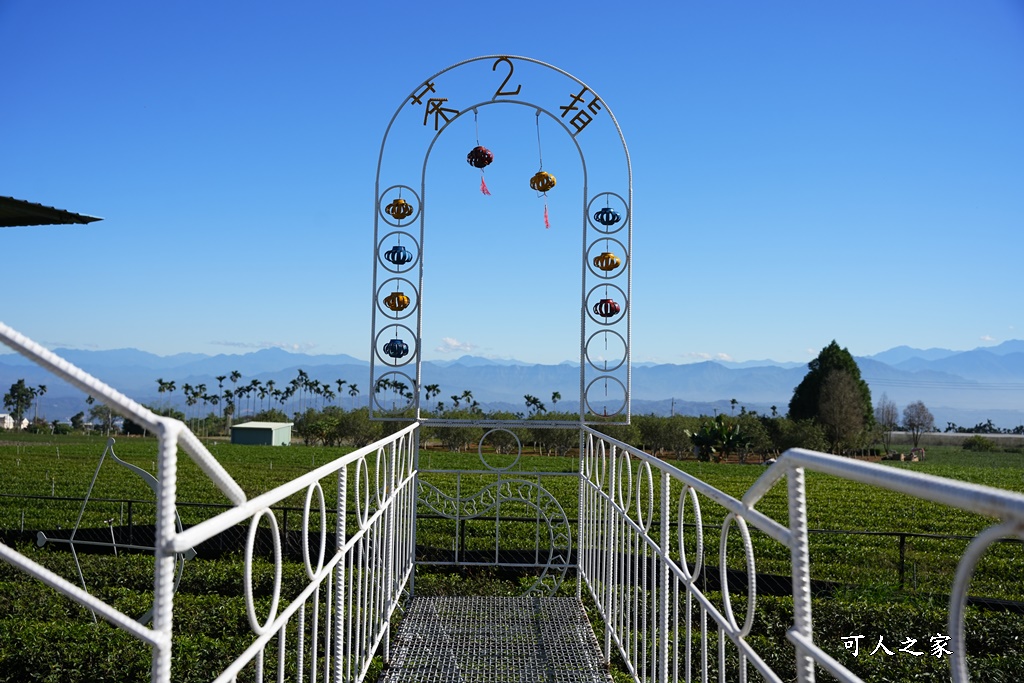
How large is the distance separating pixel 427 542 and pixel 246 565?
357 inches

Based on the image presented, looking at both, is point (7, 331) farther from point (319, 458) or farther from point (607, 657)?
point (319, 458)

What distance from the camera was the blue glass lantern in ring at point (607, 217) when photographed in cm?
526

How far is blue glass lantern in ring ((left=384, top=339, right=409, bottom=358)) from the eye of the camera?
5.19 meters

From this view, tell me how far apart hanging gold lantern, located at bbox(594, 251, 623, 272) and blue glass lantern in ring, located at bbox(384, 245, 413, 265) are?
1200 millimetres

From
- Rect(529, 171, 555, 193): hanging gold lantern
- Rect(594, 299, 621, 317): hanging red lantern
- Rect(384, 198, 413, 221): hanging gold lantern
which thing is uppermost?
Rect(529, 171, 555, 193): hanging gold lantern

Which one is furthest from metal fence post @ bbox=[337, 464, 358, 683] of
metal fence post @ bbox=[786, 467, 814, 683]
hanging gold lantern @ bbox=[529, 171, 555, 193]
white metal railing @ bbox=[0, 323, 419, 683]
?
hanging gold lantern @ bbox=[529, 171, 555, 193]

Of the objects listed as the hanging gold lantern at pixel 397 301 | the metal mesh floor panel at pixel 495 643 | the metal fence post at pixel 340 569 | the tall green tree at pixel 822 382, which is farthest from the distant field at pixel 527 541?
the tall green tree at pixel 822 382

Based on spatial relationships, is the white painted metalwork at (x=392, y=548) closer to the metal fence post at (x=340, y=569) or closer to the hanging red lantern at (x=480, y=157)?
the metal fence post at (x=340, y=569)

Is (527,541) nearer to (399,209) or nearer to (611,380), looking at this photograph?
(611,380)

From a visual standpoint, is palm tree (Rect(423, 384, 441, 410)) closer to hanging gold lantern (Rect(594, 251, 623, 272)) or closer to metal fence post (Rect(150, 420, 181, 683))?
hanging gold lantern (Rect(594, 251, 623, 272))

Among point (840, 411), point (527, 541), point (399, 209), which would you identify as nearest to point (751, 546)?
point (399, 209)

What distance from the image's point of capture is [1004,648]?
5.32 meters

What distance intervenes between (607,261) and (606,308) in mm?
299

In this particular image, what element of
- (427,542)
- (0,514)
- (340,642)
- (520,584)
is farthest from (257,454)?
(340,642)
